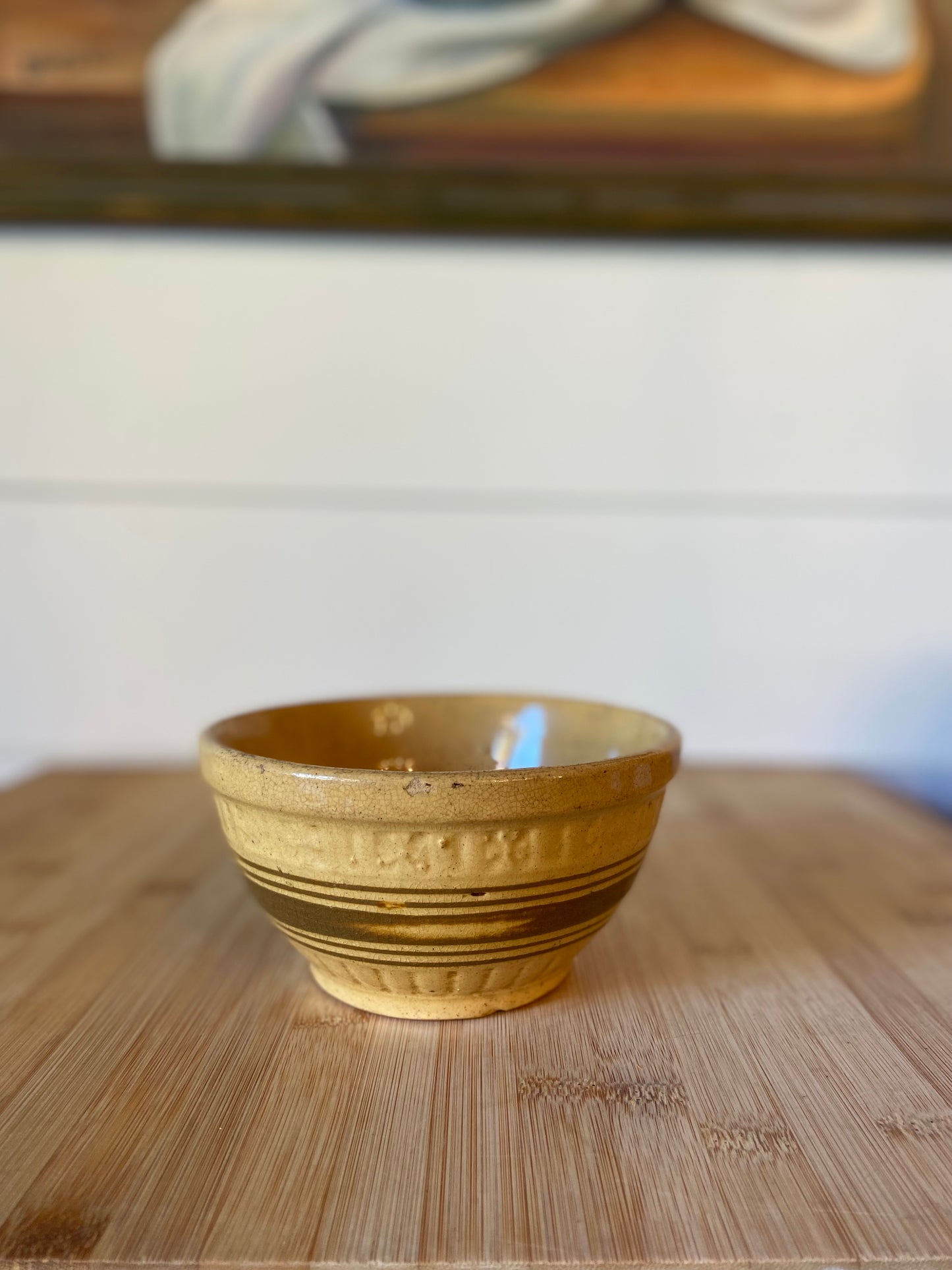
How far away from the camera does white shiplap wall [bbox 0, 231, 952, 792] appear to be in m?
0.94

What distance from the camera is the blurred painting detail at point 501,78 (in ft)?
2.91

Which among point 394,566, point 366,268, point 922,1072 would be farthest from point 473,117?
point 922,1072

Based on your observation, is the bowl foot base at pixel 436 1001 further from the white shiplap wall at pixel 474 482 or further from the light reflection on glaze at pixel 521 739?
the white shiplap wall at pixel 474 482

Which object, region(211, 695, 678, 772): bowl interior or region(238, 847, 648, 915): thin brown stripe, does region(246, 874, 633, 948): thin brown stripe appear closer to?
region(238, 847, 648, 915): thin brown stripe

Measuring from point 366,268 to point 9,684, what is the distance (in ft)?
1.96

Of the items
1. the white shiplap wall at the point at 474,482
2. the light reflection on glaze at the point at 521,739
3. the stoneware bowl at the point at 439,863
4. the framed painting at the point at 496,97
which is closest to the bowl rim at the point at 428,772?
the stoneware bowl at the point at 439,863

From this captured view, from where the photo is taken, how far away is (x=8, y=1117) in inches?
12.9

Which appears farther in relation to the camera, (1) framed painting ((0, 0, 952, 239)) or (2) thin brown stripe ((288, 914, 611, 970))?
(1) framed painting ((0, 0, 952, 239))

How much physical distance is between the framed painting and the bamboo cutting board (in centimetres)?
68

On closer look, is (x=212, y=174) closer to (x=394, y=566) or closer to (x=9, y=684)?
(x=394, y=566)

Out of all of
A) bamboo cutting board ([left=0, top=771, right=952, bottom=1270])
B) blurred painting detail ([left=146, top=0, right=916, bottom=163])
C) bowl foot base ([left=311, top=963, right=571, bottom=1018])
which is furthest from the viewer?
blurred painting detail ([left=146, top=0, right=916, bottom=163])

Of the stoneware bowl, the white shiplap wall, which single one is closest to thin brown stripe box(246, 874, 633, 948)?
the stoneware bowl

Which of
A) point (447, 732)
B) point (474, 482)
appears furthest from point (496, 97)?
point (447, 732)

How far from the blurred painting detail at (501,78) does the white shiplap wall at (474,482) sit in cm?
10
